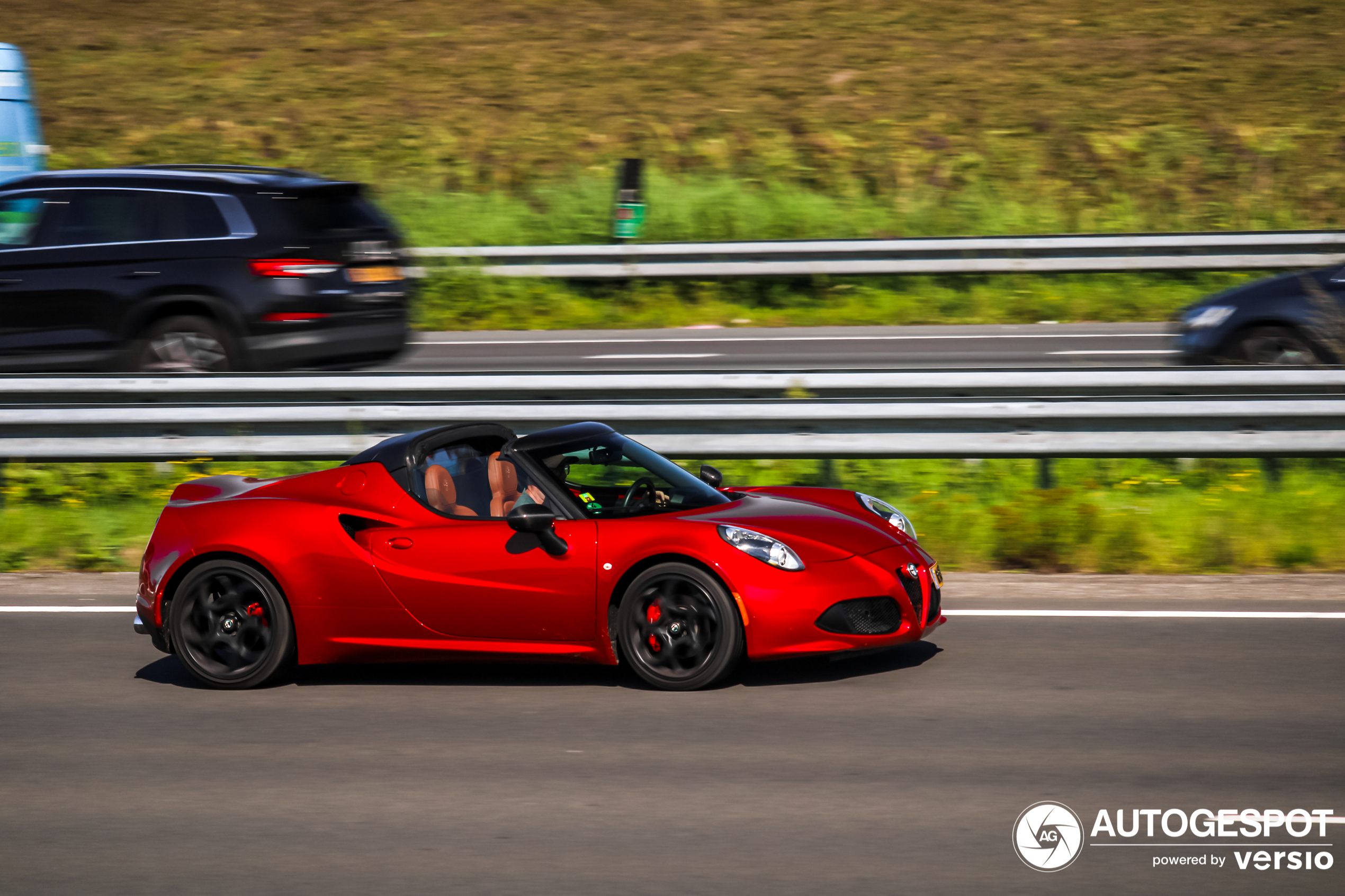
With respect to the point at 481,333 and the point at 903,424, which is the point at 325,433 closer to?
the point at 903,424

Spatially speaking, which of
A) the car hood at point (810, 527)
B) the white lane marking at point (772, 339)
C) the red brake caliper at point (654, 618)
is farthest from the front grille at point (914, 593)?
the white lane marking at point (772, 339)

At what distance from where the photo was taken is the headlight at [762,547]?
5934 millimetres

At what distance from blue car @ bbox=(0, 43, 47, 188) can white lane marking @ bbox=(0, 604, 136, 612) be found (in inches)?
390

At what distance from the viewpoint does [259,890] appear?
414 cm

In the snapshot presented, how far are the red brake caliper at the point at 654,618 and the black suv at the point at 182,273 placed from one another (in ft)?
17.5

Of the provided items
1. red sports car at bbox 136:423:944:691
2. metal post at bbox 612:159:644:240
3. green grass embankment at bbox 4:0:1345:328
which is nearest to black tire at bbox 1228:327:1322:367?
green grass embankment at bbox 4:0:1345:328

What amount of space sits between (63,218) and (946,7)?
20956mm

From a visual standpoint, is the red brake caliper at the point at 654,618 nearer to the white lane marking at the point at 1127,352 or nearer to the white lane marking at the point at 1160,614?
the white lane marking at the point at 1160,614

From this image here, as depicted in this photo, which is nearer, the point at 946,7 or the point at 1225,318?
the point at 1225,318

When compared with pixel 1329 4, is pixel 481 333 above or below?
below

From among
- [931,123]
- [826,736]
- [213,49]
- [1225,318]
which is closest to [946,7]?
[931,123]

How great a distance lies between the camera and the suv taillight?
10.5 meters

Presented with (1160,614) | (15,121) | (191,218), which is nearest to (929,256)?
(191,218)

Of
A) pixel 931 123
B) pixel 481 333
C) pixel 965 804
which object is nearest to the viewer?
pixel 965 804
